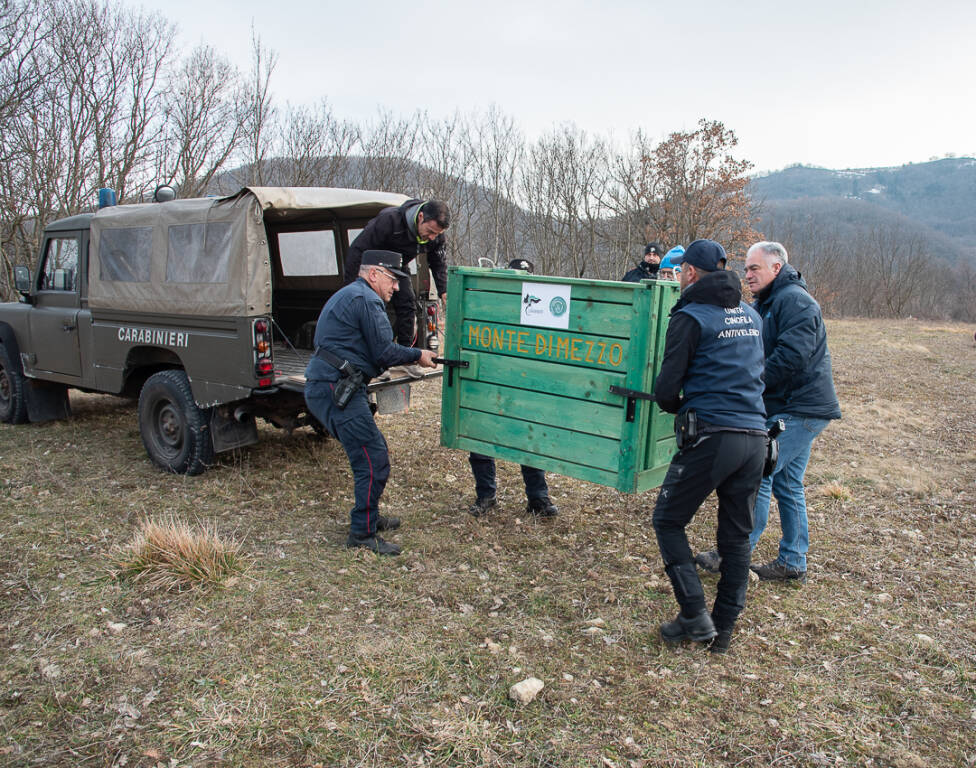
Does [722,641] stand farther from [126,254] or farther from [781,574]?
[126,254]

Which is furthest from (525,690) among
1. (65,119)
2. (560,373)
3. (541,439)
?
(65,119)

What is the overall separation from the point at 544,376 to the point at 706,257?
125 cm

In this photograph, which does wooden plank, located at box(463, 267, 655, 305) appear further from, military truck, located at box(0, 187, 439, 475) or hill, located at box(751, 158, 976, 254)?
hill, located at box(751, 158, 976, 254)

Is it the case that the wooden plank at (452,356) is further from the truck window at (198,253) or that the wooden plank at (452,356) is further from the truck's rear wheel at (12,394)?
the truck's rear wheel at (12,394)

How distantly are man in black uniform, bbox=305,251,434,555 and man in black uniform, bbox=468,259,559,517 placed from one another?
2.96 ft

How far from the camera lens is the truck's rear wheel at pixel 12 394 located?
7.39 metres

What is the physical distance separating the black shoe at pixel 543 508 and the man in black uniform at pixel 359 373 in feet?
3.98

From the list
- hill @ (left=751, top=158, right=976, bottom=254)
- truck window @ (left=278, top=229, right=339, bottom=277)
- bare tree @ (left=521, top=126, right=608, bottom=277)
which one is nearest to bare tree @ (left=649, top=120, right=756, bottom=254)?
bare tree @ (left=521, top=126, right=608, bottom=277)

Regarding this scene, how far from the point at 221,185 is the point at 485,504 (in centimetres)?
1890

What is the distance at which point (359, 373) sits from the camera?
14.1 feet

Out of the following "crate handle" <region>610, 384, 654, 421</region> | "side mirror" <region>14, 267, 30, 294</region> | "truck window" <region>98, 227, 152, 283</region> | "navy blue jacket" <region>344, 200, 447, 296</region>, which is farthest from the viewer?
"side mirror" <region>14, 267, 30, 294</region>

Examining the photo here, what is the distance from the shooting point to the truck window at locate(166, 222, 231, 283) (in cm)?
526

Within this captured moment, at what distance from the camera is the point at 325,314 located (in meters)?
4.43

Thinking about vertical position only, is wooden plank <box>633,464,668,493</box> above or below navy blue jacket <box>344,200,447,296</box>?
below
